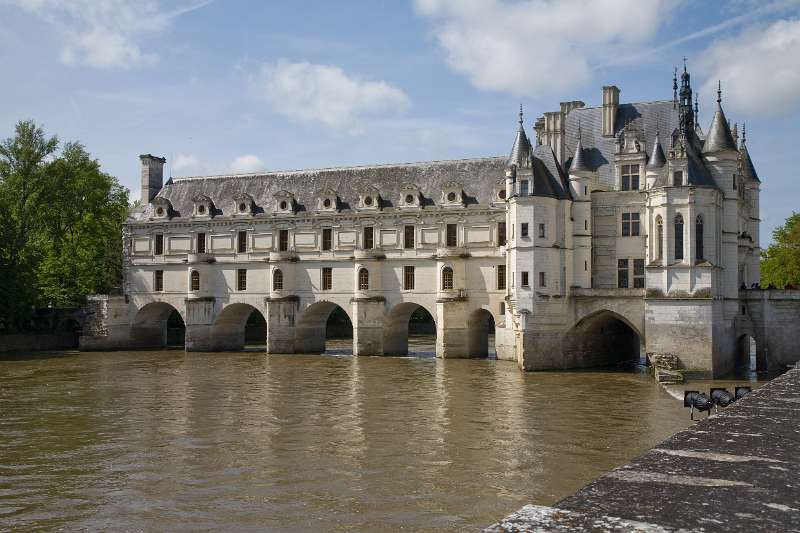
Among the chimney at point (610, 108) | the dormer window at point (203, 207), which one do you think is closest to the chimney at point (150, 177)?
the dormer window at point (203, 207)

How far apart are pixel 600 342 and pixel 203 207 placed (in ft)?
86.4

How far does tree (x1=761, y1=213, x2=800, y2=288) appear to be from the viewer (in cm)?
5644

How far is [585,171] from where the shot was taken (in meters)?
39.0

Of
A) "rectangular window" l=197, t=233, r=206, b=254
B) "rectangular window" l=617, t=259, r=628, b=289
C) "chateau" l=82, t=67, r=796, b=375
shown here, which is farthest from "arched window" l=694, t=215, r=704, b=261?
"rectangular window" l=197, t=233, r=206, b=254

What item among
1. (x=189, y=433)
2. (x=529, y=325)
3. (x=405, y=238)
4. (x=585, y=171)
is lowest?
(x=189, y=433)

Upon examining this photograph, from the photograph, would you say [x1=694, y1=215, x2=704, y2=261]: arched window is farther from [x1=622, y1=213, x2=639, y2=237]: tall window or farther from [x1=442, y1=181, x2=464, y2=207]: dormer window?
[x1=442, y1=181, x2=464, y2=207]: dormer window

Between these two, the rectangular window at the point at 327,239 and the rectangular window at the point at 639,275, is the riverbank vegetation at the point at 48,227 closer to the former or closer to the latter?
the rectangular window at the point at 327,239

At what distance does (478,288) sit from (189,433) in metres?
24.1

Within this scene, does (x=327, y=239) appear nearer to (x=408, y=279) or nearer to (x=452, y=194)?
(x=408, y=279)

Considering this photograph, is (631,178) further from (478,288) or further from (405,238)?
(405,238)

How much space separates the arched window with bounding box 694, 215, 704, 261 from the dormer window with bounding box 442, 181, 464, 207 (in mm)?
13877

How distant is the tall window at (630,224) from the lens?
3850 centimetres

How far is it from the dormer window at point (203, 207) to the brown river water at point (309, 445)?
16.9 meters

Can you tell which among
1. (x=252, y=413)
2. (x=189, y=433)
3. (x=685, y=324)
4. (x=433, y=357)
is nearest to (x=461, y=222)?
(x=433, y=357)
